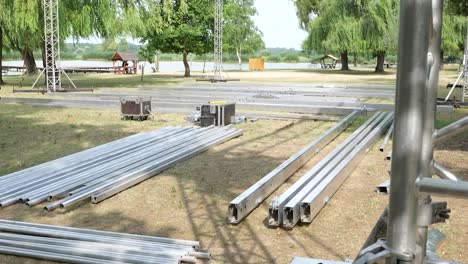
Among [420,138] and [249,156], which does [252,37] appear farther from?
[420,138]

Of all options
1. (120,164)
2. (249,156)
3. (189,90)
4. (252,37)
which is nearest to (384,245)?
(120,164)

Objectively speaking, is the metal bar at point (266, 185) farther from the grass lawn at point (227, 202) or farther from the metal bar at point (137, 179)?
the metal bar at point (137, 179)

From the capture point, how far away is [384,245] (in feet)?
4.91

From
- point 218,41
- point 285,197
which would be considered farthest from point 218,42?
point 285,197

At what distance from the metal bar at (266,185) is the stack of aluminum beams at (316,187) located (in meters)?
0.31

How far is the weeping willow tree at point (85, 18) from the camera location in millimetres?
22359

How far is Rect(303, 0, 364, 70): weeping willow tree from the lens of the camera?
38.7m

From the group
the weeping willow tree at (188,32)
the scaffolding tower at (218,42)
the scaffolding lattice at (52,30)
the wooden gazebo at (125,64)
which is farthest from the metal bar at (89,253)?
the wooden gazebo at (125,64)

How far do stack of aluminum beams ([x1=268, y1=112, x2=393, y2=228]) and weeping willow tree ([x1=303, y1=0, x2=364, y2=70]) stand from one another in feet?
99.2

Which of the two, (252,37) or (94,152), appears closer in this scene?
(94,152)

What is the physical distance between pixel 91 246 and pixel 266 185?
2408mm

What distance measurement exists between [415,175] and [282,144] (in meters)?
8.78

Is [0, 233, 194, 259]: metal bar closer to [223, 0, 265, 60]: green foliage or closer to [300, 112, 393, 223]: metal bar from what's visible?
[300, 112, 393, 223]: metal bar

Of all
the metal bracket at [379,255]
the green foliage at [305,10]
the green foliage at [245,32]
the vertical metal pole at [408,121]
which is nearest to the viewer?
the vertical metal pole at [408,121]
